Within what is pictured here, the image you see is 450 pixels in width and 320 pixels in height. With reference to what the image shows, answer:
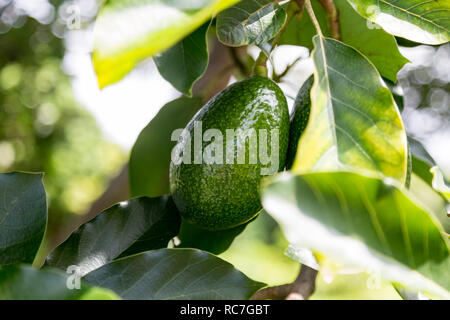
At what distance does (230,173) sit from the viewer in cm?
69

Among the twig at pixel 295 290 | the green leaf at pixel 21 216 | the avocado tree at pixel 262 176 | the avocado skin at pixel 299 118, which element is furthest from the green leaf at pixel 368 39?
the green leaf at pixel 21 216

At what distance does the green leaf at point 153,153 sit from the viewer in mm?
1012

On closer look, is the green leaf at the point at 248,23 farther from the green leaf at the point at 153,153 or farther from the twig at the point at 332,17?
the green leaf at the point at 153,153

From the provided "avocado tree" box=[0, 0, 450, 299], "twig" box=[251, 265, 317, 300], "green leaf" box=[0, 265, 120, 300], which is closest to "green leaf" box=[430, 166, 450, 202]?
"avocado tree" box=[0, 0, 450, 299]

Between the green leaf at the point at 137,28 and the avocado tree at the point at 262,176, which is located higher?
the green leaf at the point at 137,28

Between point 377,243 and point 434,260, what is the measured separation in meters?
0.12

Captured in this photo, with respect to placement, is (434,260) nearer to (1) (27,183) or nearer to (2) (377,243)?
(2) (377,243)

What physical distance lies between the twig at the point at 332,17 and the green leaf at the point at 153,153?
406mm

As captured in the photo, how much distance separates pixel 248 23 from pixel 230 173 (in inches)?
8.9

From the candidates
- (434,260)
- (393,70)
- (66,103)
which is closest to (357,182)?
(434,260)

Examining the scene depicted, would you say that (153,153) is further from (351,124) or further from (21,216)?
(351,124)

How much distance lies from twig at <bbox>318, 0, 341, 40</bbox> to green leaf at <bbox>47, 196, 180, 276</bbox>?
1.36ft
